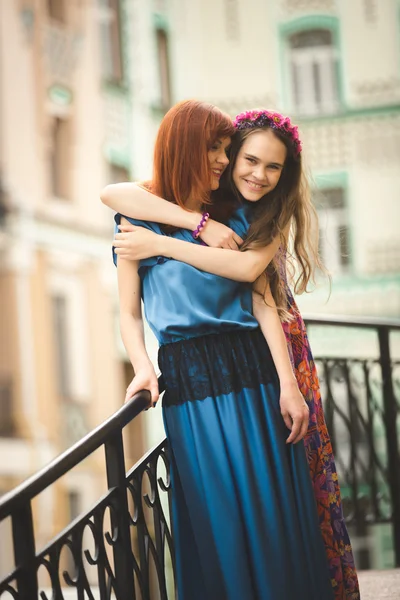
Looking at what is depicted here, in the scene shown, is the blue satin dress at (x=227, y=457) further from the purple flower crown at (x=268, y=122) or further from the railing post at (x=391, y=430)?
the railing post at (x=391, y=430)

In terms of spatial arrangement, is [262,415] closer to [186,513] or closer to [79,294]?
[186,513]

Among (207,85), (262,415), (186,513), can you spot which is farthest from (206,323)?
(207,85)

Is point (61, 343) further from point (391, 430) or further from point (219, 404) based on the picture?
point (219, 404)

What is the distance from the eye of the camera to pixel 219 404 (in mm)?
1905

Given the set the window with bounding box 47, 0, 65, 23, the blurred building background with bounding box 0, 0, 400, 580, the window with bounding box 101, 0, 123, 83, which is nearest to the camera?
the blurred building background with bounding box 0, 0, 400, 580

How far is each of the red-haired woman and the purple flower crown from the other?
2.8 inches

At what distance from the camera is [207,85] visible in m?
11.5

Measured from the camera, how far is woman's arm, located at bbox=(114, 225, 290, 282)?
1927mm

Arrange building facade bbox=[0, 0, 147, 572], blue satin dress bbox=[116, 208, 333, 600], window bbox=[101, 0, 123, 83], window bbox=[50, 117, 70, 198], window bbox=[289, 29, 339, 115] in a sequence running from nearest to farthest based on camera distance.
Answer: blue satin dress bbox=[116, 208, 333, 600], building facade bbox=[0, 0, 147, 572], window bbox=[50, 117, 70, 198], window bbox=[101, 0, 123, 83], window bbox=[289, 29, 339, 115]

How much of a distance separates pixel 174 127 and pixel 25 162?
7.96 metres

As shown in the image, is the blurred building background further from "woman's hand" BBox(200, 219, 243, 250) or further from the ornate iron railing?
"woman's hand" BBox(200, 219, 243, 250)

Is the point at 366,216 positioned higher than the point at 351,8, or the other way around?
the point at 351,8

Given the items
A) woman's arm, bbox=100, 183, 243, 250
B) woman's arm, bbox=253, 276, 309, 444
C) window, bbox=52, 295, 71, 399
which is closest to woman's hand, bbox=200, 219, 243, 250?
woman's arm, bbox=100, 183, 243, 250

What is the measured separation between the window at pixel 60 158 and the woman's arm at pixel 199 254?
8434 mm
